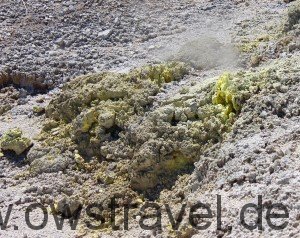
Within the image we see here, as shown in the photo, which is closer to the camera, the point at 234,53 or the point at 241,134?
the point at 241,134

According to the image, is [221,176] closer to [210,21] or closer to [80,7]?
[210,21]

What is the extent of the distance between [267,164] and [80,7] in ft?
24.6

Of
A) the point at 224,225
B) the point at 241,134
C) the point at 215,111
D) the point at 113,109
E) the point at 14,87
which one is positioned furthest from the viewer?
the point at 14,87

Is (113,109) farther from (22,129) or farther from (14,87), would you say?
(14,87)

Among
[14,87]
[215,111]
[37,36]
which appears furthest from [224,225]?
[37,36]

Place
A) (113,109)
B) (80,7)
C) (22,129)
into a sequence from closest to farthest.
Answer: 1. (113,109)
2. (22,129)
3. (80,7)

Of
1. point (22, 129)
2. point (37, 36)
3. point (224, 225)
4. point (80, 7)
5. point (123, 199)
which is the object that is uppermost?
point (80, 7)

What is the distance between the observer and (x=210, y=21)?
36.1 feet

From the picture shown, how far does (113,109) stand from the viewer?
8.03 m

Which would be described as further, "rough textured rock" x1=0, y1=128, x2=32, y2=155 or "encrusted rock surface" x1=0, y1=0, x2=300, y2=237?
"rough textured rock" x1=0, y1=128, x2=32, y2=155

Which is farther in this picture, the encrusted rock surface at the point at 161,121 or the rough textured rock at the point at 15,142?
the rough textured rock at the point at 15,142

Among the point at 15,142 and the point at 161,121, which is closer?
the point at 161,121

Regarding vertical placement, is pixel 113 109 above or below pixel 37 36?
below

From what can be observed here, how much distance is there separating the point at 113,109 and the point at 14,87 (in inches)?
124
